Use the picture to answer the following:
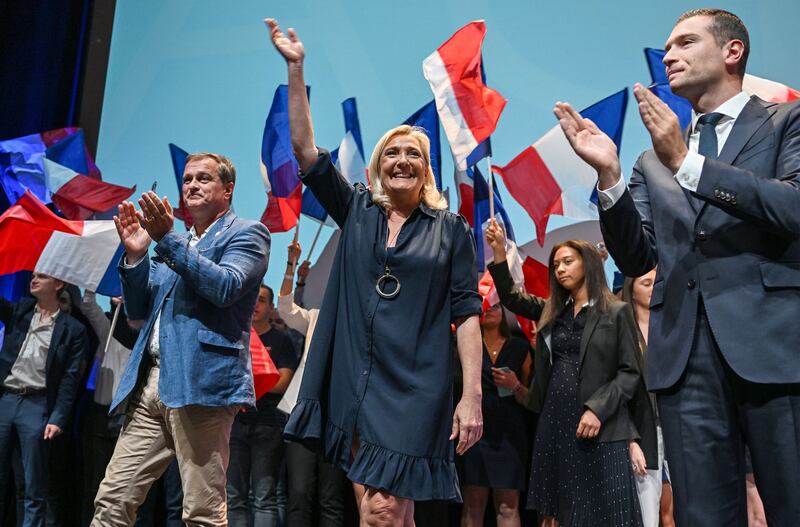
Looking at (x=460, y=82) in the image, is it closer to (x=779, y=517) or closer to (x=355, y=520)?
(x=355, y=520)

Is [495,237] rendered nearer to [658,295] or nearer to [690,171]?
[658,295]

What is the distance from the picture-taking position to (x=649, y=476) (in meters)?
4.12

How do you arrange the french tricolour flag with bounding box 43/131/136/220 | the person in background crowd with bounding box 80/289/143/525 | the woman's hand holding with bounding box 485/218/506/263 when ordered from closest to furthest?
the woman's hand holding with bounding box 485/218/506/263 < the person in background crowd with bounding box 80/289/143/525 < the french tricolour flag with bounding box 43/131/136/220

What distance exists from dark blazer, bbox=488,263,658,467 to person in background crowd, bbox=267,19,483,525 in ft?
5.49

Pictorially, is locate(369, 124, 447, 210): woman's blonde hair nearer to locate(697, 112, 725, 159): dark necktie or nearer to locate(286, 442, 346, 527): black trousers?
locate(697, 112, 725, 159): dark necktie

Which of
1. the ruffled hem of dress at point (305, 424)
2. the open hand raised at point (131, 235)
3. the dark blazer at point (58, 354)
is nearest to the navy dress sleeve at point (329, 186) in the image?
the ruffled hem of dress at point (305, 424)

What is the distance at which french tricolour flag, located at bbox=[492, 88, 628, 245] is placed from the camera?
5.43m

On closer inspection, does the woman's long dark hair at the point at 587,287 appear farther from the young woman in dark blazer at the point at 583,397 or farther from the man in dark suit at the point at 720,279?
the man in dark suit at the point at 720,279

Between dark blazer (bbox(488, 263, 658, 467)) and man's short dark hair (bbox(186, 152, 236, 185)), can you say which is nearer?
man's short dark hair (bbox(186, 152, 236, 185))

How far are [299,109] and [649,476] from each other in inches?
106

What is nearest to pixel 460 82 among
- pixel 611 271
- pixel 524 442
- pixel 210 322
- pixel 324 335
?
pixel 611 271

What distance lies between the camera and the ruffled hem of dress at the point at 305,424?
240 centimetres

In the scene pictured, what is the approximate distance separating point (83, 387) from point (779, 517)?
208 inches

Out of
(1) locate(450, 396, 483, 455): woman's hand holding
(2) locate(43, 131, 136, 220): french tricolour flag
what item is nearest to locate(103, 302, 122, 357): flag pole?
(2) locate(43, 131, 136, 220): french tricolour flag
